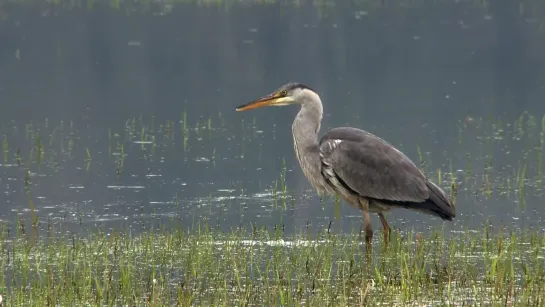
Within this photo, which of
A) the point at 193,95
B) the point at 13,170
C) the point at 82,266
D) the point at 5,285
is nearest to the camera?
the point at 5,285

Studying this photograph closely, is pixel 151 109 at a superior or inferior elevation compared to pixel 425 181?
inferior

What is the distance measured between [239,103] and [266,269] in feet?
45.3

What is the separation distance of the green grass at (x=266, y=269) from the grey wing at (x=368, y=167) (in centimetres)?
41

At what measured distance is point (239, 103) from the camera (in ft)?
71.3

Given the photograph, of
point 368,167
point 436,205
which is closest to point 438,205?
point 436,205

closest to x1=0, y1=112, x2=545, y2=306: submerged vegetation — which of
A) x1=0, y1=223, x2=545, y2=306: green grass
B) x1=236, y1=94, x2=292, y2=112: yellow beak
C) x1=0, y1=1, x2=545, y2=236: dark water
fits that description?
x1=0, y1=223, x2=545, y2=306: green grass

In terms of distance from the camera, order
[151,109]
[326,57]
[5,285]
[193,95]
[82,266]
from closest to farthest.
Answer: [5,285] < [82,266] < [151,109] < [193,95] < [326,57]

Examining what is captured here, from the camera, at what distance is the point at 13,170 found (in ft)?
47.0

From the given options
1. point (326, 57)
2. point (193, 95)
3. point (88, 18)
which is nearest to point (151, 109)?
point (193, 95)

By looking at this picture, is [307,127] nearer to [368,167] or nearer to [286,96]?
[286,96]

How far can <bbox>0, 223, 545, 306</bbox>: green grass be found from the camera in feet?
24.5

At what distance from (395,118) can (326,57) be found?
34.3 ft

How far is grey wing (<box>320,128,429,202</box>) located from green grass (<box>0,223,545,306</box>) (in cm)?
41

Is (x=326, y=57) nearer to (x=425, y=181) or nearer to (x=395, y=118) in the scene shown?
(x=395, y=118)
